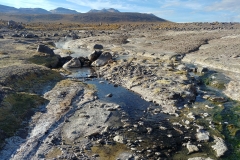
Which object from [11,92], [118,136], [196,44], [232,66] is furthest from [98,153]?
[196,44]

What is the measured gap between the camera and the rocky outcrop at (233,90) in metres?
31.2

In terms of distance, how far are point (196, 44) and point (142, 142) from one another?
165 ft

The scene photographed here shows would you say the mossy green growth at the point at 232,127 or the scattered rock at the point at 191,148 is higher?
the mossy green growth at the point at 232,127

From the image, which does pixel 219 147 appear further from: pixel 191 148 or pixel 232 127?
pixel 232 127

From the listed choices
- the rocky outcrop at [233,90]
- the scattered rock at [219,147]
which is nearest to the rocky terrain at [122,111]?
the scattered rock at [219,147]

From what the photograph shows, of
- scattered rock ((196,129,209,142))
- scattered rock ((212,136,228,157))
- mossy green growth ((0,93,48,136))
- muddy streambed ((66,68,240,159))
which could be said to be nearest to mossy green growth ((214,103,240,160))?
muddy streambed ((66,68,240,159))

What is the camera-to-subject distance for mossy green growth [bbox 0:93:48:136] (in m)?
22.2

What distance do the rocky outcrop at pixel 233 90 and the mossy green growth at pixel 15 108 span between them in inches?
883

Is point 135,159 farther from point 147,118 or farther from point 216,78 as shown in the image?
point 216,78

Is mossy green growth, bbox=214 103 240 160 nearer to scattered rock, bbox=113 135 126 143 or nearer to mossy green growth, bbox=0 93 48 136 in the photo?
scattered rock, bbox=113 135 126 143

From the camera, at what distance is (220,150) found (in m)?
19.6

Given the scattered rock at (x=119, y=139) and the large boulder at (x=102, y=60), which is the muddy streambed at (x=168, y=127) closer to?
the scattered rock at (x=119, y=139)

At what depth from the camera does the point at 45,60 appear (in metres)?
50.2

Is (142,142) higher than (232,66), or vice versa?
(232,66)
